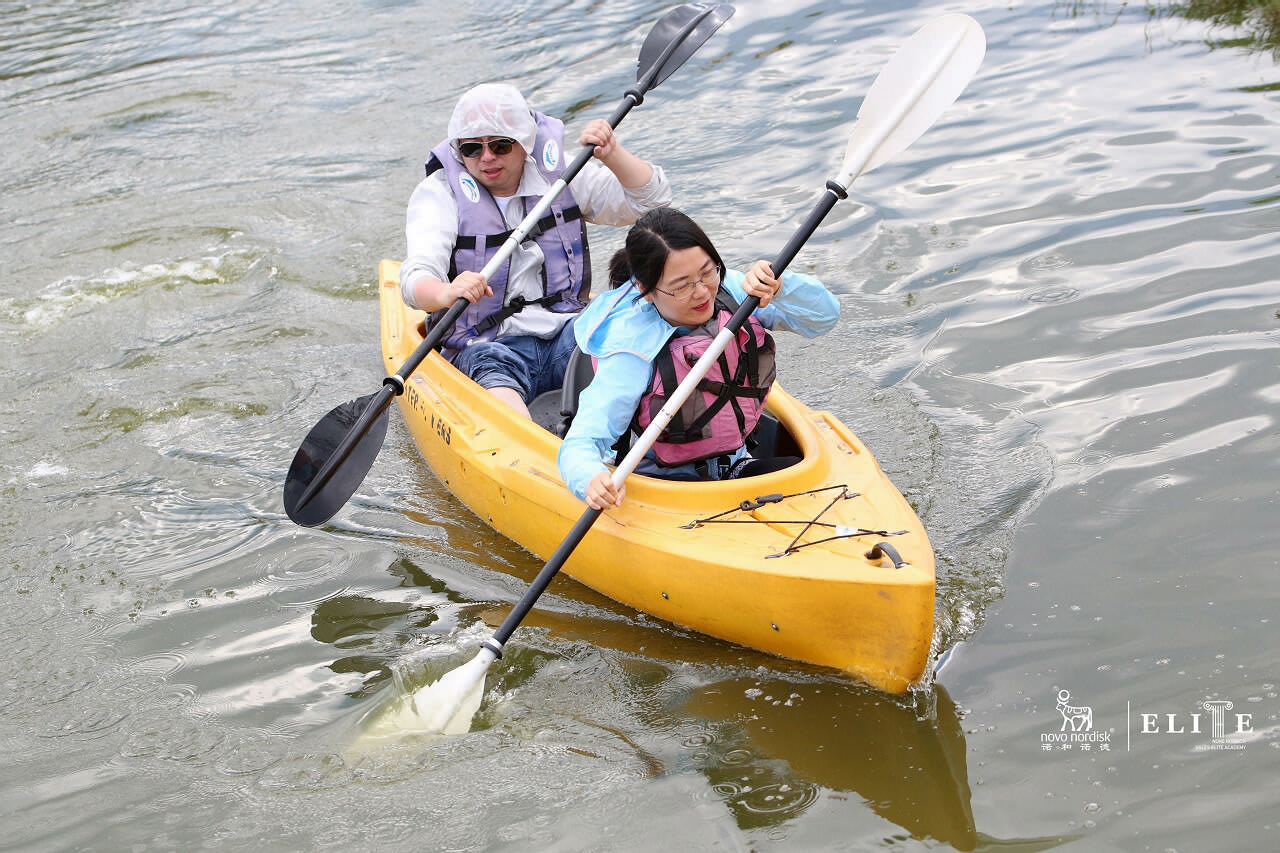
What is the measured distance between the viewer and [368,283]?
657 centimetres

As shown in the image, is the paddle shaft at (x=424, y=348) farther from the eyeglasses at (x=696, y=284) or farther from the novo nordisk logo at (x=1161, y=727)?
the novo nordisk logo at (x=1161, y=727)

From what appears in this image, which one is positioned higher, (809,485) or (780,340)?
(809,485)

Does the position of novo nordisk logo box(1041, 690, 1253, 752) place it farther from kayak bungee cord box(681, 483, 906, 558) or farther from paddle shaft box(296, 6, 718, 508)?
paddle shaft box(296, 6, 718, 508)

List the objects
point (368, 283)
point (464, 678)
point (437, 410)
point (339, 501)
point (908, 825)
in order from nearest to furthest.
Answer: point (908, 825)
point (464, 678)
point (339, 501)
point (437, 410)
point (368, 283)

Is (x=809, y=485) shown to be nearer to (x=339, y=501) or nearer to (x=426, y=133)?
(x=339, y=501)

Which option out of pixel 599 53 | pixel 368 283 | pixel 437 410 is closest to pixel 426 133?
pixel 599 53

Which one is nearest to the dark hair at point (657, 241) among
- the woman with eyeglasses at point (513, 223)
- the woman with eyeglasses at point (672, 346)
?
the woman with eyeglasses at point (672, 346)

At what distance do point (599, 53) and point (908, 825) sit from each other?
26.3 ft

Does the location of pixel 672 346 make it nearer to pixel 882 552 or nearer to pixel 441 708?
pixel 882 552

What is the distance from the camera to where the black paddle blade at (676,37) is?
476 cm

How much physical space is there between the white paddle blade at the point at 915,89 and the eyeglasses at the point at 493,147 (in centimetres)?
122

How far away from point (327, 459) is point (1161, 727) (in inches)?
105

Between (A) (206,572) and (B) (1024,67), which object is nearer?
(A) (206,572)

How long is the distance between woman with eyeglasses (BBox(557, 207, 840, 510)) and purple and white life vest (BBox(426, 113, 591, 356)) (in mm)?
927
